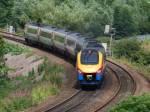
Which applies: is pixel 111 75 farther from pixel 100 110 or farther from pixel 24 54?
pixel 24 54

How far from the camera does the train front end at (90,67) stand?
35.1m

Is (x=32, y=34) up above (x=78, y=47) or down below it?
below

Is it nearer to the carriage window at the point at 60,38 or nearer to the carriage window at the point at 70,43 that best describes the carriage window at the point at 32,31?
the carriage window at the point at 60,38

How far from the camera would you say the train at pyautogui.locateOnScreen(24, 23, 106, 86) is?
35156 millimetres

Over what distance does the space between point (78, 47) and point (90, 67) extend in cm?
538

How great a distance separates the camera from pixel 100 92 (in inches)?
1374

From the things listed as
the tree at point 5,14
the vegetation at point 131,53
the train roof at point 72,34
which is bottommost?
the vegetation at point 131,53

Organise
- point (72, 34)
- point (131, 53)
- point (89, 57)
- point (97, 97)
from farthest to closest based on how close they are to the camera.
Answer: point (131, 53)
point (72, 34)
point (89, 57)
point (97, 97)

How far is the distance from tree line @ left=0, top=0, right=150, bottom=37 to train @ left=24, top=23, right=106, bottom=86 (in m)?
17.8

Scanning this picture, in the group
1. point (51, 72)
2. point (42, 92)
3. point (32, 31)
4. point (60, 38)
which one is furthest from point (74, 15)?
point (42, 92)

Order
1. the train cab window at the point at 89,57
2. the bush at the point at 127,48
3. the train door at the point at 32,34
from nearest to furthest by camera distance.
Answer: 1. the train cab window at the point at 89,57
2. the train door at the point at 32,34
3. the bush at the point at 127,48

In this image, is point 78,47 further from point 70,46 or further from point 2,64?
point 2,64

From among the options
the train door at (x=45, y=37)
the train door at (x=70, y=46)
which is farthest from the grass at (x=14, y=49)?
the train door at (x=70, y=46)

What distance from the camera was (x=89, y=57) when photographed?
36156mm
